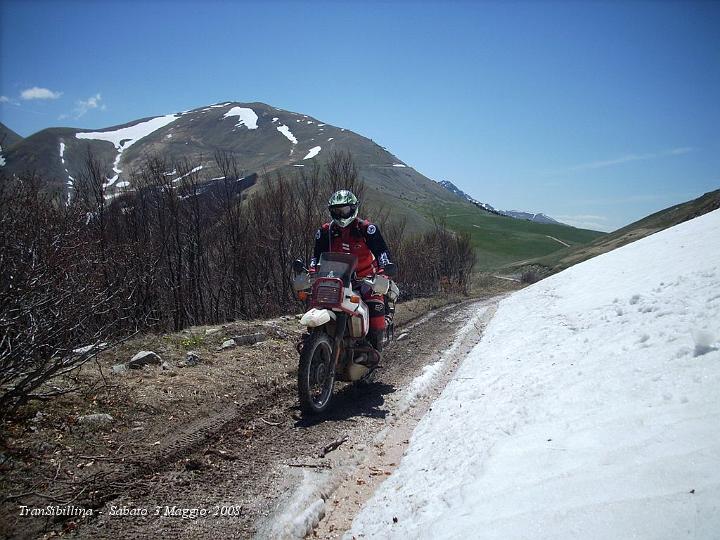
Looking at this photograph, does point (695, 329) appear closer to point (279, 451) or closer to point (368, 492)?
point (368, 492)

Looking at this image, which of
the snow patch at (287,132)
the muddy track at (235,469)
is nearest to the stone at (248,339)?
the muddy track at (235,469)

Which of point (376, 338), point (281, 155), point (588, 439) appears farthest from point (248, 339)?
point (281, 155)

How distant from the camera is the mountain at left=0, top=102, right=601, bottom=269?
11056cm

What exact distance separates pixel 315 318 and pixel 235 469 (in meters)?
1.84

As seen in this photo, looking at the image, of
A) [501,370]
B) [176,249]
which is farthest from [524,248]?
[501,370]

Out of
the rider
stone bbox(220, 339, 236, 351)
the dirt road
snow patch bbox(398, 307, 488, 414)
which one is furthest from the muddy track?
stone bbox(220, 339, 236, 351)

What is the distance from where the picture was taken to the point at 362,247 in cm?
668

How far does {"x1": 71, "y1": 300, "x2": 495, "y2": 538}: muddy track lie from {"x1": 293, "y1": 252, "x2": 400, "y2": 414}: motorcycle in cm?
37

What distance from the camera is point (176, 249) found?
71.5ft

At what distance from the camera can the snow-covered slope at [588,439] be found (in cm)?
240

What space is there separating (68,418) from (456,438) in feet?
12.4

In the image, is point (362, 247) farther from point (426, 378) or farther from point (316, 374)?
point (426, 378)

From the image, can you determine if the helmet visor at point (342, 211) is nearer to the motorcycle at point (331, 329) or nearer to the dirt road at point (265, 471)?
the motorcycle at point (331, 329)

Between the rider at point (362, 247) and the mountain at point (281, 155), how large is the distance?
81.7 metres
